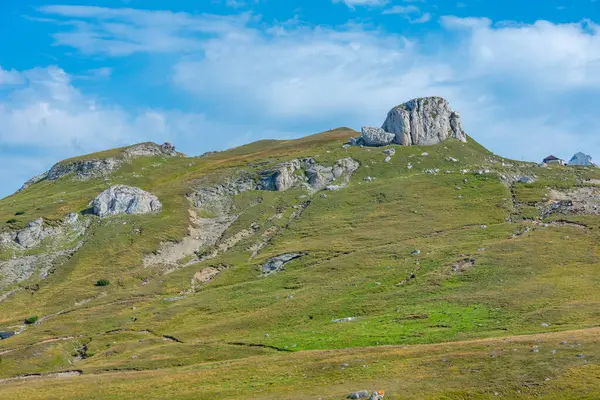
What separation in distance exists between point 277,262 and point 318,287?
79.6ft

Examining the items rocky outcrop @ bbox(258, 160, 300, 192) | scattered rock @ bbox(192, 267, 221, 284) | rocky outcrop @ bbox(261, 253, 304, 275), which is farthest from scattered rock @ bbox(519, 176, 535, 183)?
scattered rock @ bbox(192, 267, 221, 284)

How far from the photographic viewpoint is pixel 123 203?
178875 mm

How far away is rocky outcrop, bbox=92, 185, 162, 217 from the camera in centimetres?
17675

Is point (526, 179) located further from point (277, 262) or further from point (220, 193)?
point (220, 193)

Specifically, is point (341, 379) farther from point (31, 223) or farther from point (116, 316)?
point (31, 223)

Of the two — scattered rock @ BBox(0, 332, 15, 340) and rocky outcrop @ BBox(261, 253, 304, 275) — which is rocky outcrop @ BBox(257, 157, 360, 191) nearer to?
rocky outcrop @ BBox(261, 253, 304, 275)

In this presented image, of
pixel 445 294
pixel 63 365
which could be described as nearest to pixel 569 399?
pixel 445 294

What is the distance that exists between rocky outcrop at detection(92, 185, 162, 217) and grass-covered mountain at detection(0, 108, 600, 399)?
3240 mm

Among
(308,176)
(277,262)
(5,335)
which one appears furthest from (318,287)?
(308,176)

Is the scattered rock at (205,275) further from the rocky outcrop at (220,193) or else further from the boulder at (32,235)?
the boulder at (32,235)

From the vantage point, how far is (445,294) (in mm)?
99312

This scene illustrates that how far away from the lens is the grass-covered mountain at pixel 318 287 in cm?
5944

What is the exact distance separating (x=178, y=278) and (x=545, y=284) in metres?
81.4

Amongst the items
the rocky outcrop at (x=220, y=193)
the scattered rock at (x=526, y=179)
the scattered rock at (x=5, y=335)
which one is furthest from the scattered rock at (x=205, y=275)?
the scattered rock at (x=526, y=179)
